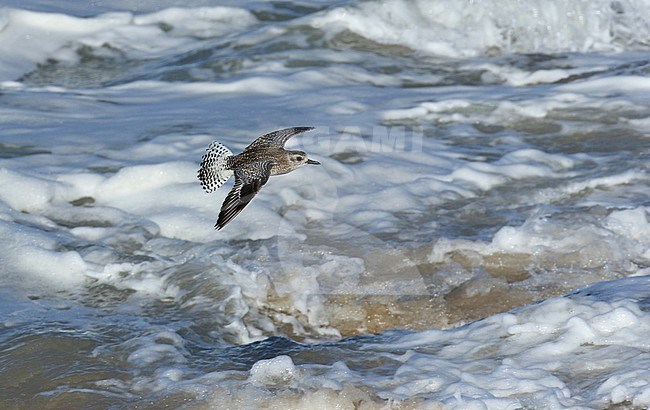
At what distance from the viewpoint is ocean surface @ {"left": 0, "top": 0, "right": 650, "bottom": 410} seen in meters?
3.43

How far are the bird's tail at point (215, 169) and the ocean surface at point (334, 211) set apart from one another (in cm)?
54

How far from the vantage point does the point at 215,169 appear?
13.6 feet

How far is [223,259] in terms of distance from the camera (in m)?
4.75

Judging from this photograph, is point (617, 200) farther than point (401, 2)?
No

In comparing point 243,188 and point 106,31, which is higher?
point 243,188

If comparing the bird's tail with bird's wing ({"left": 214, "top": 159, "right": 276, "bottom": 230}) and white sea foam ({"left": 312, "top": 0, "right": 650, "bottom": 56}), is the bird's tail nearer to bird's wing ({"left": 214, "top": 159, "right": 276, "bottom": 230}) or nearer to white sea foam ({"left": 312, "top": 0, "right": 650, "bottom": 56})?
bird's wing ({"left": 214, "top": 159, "right": 276, "bottom": 230})

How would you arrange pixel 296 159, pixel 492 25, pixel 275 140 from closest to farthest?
pixel 296 159 → pixel 275 140 → pixel 492 25

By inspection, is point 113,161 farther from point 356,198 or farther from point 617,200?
point 617,200

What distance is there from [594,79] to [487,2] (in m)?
2.48

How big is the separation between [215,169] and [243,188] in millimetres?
448

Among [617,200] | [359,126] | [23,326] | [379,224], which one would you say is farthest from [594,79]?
[23,326]

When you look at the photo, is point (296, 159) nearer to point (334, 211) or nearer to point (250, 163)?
point (250, 163)

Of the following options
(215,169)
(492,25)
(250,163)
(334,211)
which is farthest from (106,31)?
(250,163)

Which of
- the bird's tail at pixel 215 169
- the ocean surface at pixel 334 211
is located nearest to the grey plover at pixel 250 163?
the bird's tail at pixel 215 169
